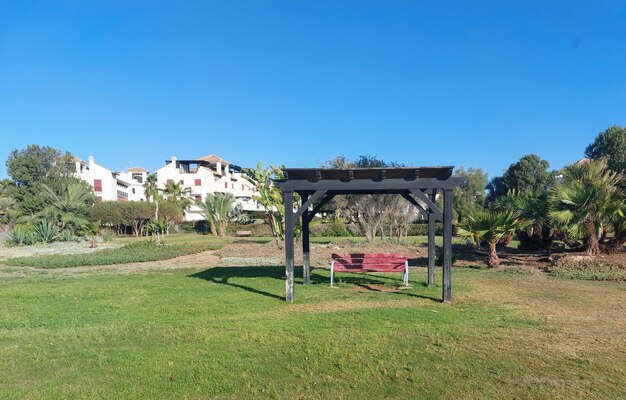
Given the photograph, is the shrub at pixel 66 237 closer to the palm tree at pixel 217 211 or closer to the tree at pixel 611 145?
the palm tree at pixel 217 211

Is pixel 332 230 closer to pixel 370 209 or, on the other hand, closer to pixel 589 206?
pixel 370 209

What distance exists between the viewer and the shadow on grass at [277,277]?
9.77 m

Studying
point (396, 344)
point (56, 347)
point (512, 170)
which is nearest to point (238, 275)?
point (56, 347)

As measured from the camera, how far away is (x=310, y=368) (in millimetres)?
4672

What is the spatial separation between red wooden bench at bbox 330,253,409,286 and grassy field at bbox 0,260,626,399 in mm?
559

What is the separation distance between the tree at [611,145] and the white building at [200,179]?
46.2m

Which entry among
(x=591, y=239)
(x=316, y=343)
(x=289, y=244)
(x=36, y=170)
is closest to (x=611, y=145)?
(x=591, y=239)

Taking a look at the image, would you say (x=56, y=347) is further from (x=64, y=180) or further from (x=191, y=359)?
(x=64, y=180)

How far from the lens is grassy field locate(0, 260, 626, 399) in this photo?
421 cm

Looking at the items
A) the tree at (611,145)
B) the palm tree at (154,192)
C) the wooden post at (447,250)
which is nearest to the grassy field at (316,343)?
the wooden post at (447,250)

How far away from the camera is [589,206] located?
12570mm

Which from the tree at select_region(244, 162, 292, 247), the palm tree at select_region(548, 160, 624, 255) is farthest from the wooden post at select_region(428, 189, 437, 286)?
the tree at select_region(244, 162, 292, 247)

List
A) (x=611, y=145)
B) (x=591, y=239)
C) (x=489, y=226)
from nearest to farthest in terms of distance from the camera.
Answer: (x=489, y=226), (x=591, y=239), (x=611, y=145)

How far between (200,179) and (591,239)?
5636cm
